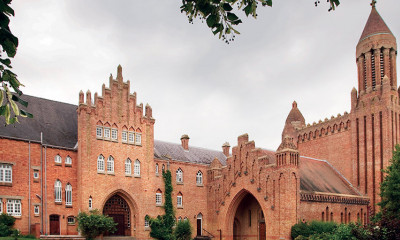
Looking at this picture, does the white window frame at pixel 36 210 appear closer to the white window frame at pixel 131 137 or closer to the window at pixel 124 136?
the window at pixel 124 136

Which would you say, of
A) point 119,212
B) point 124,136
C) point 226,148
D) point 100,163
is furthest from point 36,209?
point 226,148

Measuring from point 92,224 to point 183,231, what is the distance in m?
11.3

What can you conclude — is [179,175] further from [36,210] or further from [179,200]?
[36,210]

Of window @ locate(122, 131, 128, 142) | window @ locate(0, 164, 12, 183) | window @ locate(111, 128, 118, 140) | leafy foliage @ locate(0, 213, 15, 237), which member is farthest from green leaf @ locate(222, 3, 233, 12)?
window @ locate(122, 131, 128, 142)

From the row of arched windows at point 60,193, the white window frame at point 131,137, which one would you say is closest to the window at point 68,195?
the row of arched windows at point 60,193

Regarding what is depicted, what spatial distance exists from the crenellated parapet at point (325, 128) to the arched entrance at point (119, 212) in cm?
2546

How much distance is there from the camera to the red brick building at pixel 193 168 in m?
39.2

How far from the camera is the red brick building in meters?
39.2

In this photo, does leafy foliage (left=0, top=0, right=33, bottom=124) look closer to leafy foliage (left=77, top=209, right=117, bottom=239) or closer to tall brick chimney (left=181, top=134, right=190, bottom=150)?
leafy foliage (left=77, top=209, right=117, bottom=239)

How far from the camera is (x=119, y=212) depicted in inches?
1745

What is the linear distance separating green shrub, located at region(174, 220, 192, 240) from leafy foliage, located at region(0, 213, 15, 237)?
17.0m

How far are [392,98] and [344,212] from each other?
1362cm

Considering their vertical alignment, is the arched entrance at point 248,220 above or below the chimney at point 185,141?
below

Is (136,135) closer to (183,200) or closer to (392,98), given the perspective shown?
(183,200)
